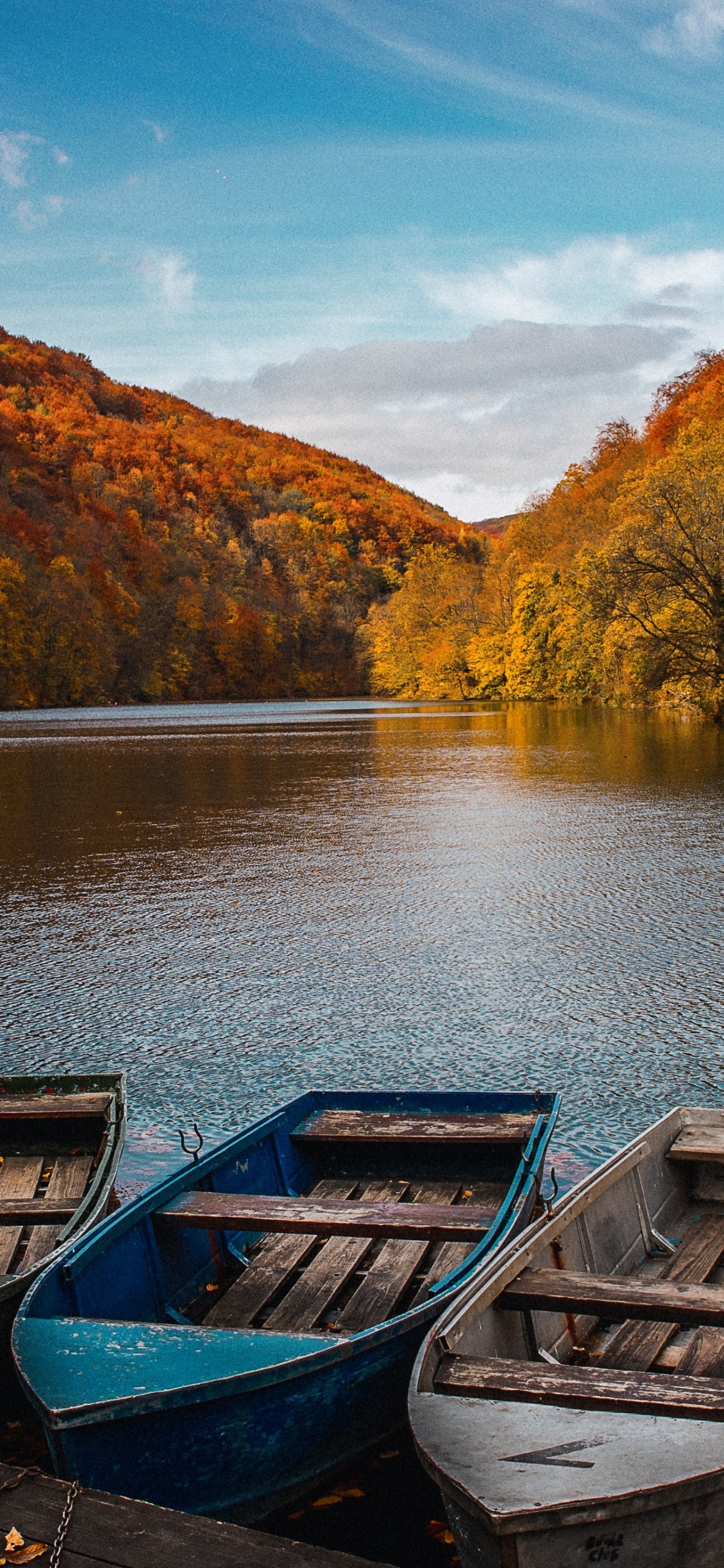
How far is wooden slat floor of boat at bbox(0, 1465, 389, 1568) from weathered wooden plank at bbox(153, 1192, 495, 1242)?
1052mm

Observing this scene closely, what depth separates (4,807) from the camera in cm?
2222

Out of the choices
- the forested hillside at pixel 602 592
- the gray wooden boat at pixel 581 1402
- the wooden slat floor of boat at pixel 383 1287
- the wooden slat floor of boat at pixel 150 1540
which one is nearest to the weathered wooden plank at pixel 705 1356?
the gray wooden boat at pixel 581 1402

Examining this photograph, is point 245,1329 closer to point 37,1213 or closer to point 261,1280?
point 261,1280

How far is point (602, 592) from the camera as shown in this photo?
37.5m

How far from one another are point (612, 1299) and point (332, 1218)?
1.16 metres

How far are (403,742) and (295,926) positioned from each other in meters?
26.8

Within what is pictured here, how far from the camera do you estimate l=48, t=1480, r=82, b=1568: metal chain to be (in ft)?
10.0

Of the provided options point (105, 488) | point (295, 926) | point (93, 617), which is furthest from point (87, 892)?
point (105, 488)

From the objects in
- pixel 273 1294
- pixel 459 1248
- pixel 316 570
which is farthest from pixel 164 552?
pixel 273 1294

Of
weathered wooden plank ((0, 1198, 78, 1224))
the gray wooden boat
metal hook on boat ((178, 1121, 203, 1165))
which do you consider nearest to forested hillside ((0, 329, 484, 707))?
metal hook on boat ((178, 1121, 203, 1165))

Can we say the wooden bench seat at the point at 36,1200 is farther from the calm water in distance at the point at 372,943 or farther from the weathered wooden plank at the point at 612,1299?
the weathered wooden plank at the point at 612,1299

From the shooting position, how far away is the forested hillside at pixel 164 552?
99.4 meters

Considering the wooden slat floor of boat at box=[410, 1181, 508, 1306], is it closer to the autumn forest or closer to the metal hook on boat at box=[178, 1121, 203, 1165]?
the metal hook on boat at box=[178, 1121, 203, 1165]

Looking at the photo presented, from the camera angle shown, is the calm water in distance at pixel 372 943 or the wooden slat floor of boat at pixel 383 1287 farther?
the calm water in distance at pixel 372 943
